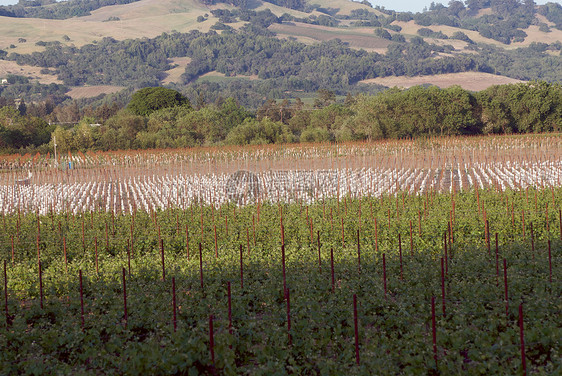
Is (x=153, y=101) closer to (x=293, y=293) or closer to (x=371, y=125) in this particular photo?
(x=371, y=125)

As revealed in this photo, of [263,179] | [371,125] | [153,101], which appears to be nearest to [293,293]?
[263,179]

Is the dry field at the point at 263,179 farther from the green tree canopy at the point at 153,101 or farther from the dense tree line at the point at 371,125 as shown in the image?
the green tree canopy at the point at 153,101

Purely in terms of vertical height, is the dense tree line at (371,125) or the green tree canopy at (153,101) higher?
the green tree canopy at (153,101)

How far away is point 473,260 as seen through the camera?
11586mm

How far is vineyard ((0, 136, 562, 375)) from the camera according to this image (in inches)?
287

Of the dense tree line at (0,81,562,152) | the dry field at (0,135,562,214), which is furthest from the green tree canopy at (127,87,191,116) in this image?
the dry field at (0,135,562,214)

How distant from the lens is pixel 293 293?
394 inches

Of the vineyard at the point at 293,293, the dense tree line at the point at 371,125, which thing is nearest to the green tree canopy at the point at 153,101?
the dense tree line at the point at 371,125

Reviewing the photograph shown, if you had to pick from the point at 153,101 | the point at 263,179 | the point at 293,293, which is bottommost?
the point at 263,179

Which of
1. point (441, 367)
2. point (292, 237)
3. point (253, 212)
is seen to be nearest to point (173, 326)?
point (441, 367)

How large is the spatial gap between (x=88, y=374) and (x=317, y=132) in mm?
51550

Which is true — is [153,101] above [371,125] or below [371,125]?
above

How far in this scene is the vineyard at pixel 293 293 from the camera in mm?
7293

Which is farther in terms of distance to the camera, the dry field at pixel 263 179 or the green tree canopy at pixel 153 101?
the green tree canopy at pixel 153 101
